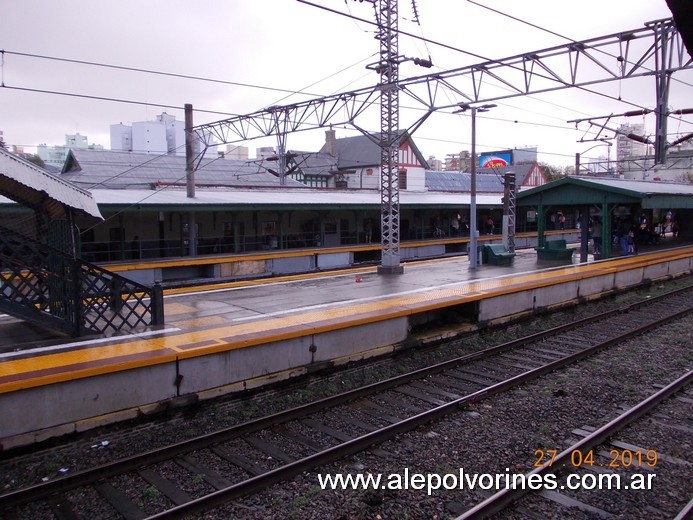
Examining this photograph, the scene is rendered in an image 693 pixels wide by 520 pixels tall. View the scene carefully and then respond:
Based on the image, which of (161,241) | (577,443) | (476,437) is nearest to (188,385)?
(476,437)

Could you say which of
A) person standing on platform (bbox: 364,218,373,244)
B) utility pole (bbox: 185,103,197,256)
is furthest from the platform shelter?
utility pole (bbox: 185,103,197,256)

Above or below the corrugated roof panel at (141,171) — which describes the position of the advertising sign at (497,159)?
above

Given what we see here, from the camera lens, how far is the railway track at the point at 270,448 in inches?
206

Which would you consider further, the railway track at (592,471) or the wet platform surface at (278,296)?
the wet platform surface at (278,296)

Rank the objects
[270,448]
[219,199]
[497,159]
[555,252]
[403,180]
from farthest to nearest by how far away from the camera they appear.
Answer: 1. [497,159]
2. [403,180]
3. [219,199]
4. [555,252]
5. [270,448]

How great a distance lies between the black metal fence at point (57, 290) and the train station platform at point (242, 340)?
18.9 inches

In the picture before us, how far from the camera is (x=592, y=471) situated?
5727 millimetres

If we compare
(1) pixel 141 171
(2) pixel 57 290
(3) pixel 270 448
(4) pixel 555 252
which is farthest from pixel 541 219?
(1) pixel 141 171

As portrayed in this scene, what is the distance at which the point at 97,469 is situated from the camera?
18.6 ft

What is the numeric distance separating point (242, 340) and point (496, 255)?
43.0 feet

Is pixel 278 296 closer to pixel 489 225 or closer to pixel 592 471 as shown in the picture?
pixel 592 471

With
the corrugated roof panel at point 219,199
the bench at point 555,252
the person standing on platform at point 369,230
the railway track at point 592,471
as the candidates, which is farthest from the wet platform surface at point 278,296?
the person standing on platform at point 369,230

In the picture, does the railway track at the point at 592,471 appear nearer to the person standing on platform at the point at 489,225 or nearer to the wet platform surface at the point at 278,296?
the wet platform surface at the point at 278,296
